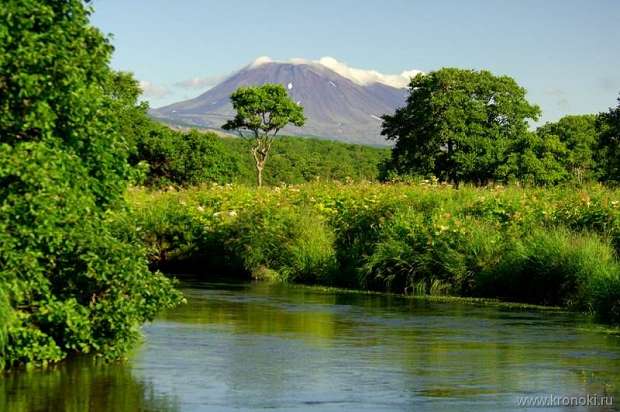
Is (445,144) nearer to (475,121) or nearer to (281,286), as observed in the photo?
(475,121)

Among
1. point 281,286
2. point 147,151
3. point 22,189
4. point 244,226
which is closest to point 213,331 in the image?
point 22,189

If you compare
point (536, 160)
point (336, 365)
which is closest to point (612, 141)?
point (536, 160)

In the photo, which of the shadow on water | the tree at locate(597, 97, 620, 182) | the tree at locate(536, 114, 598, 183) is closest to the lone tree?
the tree at locate(536, 114, 598, 183)

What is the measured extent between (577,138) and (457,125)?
594 inches

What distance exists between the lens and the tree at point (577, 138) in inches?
3393

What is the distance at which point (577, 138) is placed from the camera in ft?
298

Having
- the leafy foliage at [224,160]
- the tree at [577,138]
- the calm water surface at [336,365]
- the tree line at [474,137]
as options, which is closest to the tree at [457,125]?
the tree line at [474,137]

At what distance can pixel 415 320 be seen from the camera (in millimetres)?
19281

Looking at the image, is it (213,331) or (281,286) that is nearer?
(213,331)

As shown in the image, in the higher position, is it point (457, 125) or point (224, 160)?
point (457, 125)

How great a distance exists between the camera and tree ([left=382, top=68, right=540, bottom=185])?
260ft

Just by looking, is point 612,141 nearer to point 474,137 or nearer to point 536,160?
point 536,160

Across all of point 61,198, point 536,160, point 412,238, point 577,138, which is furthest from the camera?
point 577,138

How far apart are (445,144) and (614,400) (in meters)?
70.0
